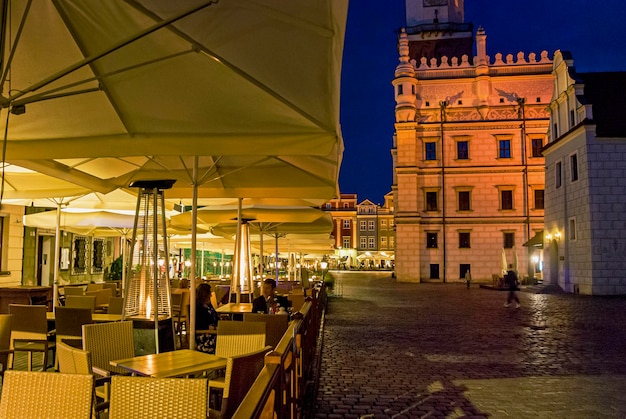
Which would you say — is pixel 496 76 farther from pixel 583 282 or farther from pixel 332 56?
pixel 332 56

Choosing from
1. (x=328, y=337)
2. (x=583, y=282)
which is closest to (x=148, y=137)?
(x=328, y=337)

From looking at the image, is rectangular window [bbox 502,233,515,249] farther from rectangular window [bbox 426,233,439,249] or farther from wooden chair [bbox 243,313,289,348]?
wooden chair [bbox 243,313,289,348]

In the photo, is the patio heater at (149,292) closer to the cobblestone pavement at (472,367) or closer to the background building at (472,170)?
the cobblestone pavement at (472,367)

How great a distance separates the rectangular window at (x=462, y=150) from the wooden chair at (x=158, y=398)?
44.0m

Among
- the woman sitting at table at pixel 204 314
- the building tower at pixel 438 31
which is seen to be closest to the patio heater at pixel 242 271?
the woman sitting at table at pixel 204 314

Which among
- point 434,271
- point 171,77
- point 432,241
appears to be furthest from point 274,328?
point 432,241

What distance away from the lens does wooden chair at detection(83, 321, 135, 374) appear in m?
5.16

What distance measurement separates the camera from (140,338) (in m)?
6.22

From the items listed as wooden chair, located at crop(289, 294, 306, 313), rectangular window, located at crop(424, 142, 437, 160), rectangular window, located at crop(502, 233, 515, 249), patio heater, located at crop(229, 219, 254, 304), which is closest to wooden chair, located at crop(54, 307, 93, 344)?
patio heater, located at crop(229, 219, 254, 304)

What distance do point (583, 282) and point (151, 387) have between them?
29821 mm

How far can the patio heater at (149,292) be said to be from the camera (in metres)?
6.21

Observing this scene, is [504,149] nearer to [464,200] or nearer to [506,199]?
[506,199]

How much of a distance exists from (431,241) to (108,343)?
4107 cm

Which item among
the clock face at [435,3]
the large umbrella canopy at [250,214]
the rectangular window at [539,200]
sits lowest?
the large umbrella canopy at [250,214]
